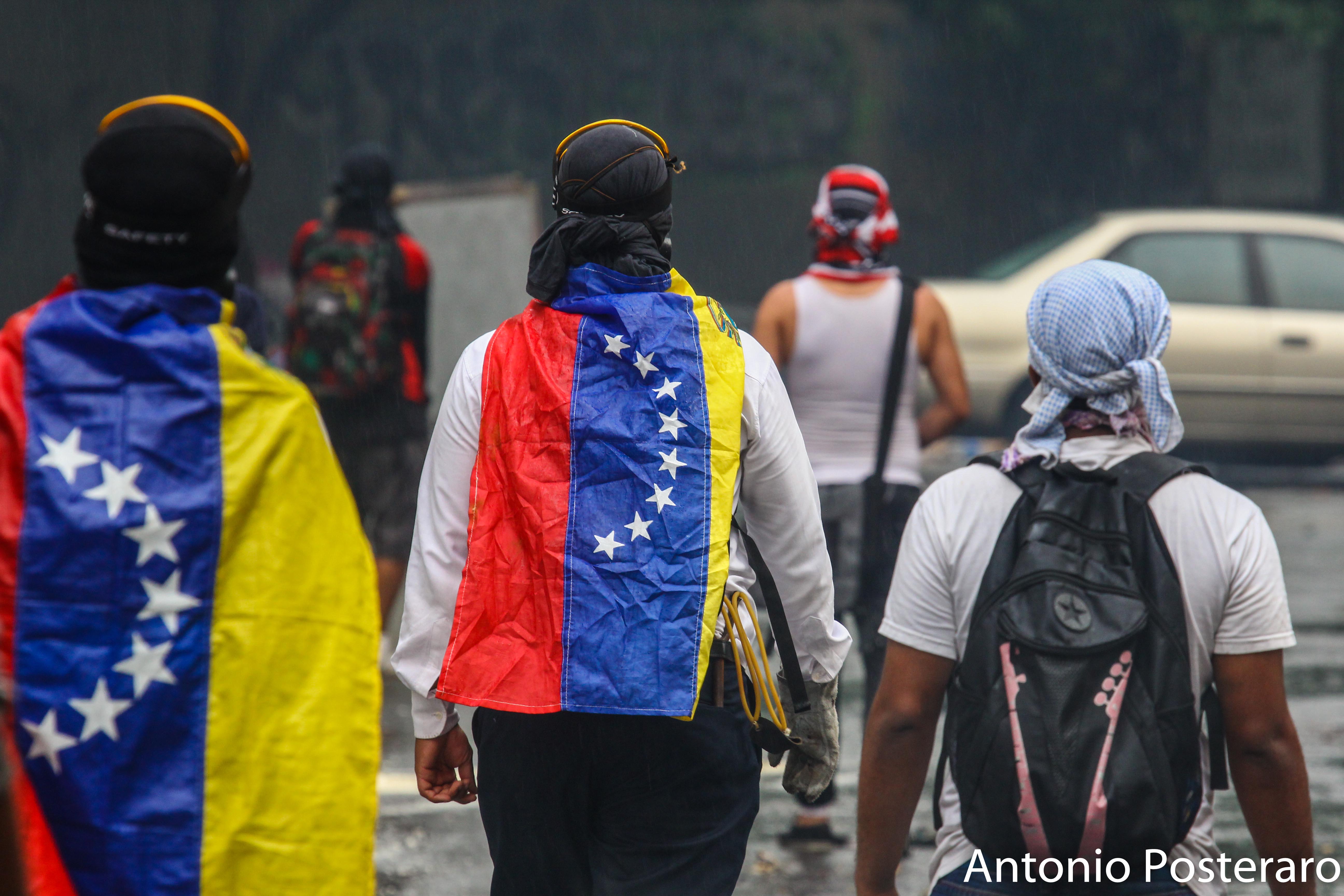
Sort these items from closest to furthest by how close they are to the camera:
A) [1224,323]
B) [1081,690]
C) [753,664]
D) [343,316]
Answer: [1081,690], [753,664], [343,316], [1224,323]

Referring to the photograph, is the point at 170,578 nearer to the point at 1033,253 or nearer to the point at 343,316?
the point at 343,316

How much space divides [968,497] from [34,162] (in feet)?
45.7

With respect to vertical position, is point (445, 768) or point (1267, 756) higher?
point (1267, 756)

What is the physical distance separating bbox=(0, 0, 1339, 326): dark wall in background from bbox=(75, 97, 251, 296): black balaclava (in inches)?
520

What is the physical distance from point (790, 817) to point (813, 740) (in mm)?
2144

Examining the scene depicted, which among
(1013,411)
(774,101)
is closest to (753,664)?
(1013,411)

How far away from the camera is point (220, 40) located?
15.5 m

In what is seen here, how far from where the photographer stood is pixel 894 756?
8.24 ft

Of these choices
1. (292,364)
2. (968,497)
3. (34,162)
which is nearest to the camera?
Result: (968,497)

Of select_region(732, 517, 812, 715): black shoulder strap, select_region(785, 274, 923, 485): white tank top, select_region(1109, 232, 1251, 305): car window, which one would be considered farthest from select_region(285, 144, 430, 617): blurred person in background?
select_region(1109, 232, 1251, 305): car window

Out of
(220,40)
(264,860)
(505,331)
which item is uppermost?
(220,40)

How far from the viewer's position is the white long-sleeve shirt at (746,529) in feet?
8.60

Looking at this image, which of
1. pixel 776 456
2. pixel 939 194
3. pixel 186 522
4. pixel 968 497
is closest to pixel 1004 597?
pixel 968 497

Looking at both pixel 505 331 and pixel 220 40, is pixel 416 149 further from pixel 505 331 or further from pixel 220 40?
pixel 505 331
